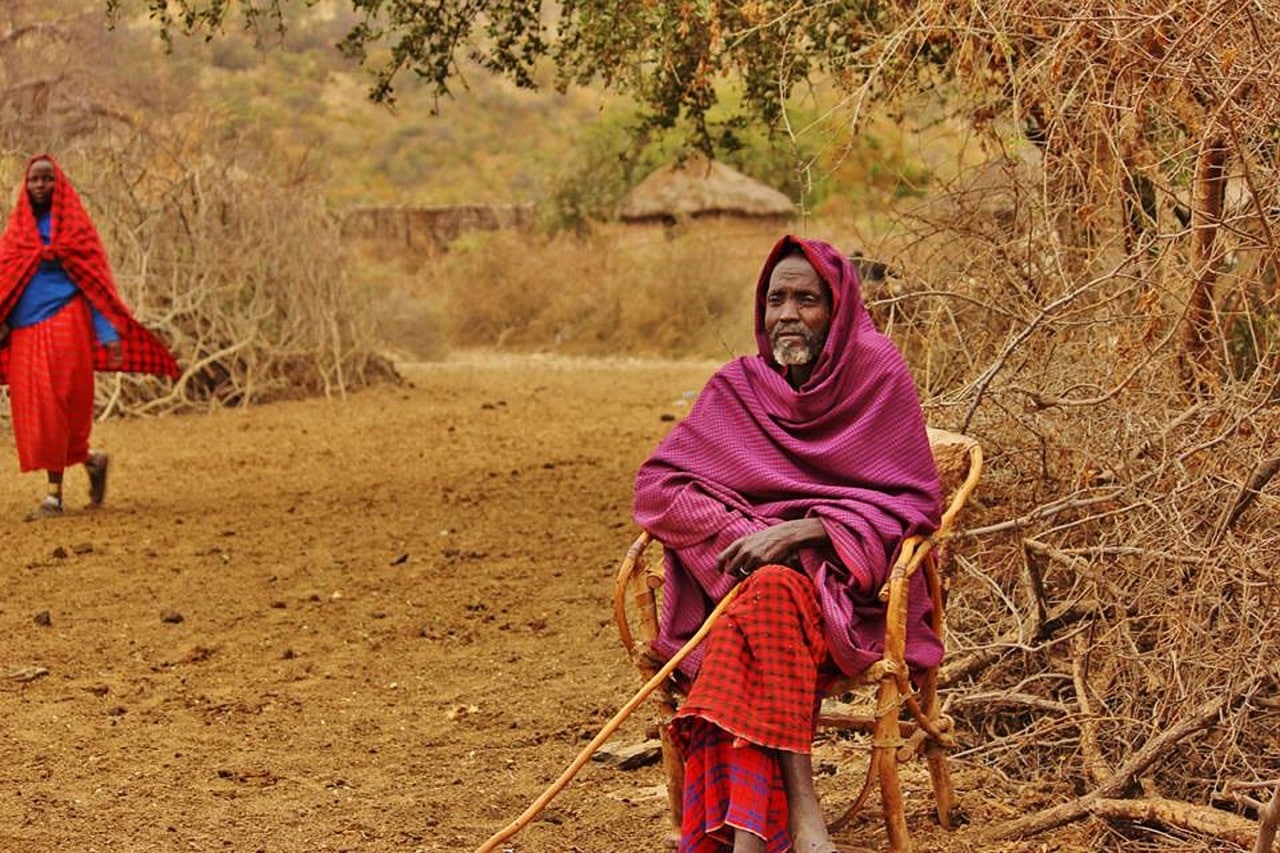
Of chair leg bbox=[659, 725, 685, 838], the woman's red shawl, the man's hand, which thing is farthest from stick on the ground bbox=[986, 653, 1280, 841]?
the woman's red shawl

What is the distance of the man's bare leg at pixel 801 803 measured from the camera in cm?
357

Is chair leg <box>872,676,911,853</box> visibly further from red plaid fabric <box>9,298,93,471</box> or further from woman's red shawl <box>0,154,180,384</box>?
red plaid fabric <box>9,298,93,471</box>

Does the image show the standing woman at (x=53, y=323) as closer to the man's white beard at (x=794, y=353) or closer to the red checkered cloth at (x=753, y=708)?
the man's white beard at (x=794, y=353)

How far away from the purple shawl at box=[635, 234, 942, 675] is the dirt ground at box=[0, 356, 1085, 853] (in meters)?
0.62

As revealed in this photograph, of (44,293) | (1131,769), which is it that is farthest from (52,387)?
(1131,769)

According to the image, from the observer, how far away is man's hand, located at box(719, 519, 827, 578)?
148 inches

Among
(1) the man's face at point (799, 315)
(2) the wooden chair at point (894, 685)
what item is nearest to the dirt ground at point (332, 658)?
(2) the wooden chair at point (894, 685)

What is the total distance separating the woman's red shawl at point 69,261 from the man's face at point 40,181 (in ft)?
0.08

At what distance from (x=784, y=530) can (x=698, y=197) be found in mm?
A: 17590

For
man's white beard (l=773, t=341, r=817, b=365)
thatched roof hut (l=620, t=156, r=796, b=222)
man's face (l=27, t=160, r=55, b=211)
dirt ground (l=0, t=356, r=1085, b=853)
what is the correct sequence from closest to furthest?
man's white beard (l=773, t=341, r=817, b=365)
dirt ground (l=0, t=356, r=1085, b=853)
man's face (l=27, t=160, r=55, b=211)
thatched roof hut (l=620, t=156, r=796, b=222)

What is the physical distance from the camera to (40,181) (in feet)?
27.7

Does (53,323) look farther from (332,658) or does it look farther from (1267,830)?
(1267,830)

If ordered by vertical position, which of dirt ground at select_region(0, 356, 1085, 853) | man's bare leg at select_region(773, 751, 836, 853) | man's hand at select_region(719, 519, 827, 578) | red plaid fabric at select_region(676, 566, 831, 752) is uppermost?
man's hand at select_region(719, 519, 827, 578)

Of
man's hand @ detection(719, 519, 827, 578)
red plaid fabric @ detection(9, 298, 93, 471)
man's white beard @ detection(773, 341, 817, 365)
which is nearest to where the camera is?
man's hand @ detection(719, 519, 827, 578)
